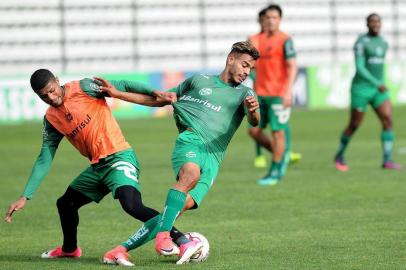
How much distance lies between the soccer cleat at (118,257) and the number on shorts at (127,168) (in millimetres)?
603

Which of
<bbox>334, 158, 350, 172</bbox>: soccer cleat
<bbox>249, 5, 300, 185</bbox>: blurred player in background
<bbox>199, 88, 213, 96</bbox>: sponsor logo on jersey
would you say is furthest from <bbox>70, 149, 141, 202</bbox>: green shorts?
<bbox>334, 158, 350, 172</bbox>: soccer cleat

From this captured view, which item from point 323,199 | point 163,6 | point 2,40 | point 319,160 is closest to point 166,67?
point 163,6

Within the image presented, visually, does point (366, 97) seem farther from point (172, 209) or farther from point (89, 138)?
point (172, 209)

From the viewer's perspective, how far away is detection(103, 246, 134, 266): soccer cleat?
28.1 ft

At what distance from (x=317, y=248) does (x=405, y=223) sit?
182 cm

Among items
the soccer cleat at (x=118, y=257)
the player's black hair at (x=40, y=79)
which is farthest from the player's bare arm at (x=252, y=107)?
the player's black hair at (x=40, y=79)

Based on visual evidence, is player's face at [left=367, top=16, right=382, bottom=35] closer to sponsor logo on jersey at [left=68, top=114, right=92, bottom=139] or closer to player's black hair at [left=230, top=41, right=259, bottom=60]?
player's black hair at [left=230, top=41, right=259, bottom=60]

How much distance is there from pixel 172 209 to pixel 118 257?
58cm

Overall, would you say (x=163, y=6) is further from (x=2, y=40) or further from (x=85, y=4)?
(x=2, y=40)

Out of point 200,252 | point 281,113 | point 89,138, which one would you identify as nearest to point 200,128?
point 89,138

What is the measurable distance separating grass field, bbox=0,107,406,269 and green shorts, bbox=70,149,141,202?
61cm

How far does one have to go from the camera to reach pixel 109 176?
8.87 metres

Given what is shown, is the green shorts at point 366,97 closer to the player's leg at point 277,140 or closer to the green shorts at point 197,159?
the player's leg at point 277,140

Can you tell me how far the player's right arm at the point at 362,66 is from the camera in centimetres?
1644
